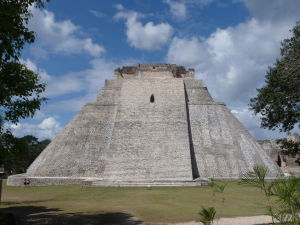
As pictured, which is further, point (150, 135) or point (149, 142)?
point (150, 135)

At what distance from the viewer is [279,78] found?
13344 millimetres

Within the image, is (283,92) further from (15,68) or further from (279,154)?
(279,154)

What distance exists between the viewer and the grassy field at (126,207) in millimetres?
8219

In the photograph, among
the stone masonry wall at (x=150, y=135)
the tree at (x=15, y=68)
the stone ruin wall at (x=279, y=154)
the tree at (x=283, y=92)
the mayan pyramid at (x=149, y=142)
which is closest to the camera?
the tree at (x=15, y=68)

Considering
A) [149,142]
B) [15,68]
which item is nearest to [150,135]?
[149,142]

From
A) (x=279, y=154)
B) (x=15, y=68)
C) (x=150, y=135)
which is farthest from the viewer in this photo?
(x=279, y=154)

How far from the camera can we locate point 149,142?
64.0ft

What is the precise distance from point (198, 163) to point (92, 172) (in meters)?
5.95

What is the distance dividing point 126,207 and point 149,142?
9.65m

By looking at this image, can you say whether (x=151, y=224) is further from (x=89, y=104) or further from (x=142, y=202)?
(x=89, y=104)

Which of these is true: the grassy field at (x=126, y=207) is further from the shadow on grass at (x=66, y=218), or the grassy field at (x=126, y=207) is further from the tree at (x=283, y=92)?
the tree at (x=283, y=92)

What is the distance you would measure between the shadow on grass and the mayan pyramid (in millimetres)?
6984

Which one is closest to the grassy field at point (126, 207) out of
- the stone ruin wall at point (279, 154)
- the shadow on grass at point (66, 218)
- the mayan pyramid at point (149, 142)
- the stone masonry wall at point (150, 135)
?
the shadow on grass at point (66, 218)

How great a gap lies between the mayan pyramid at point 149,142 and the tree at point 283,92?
447 centimetres
